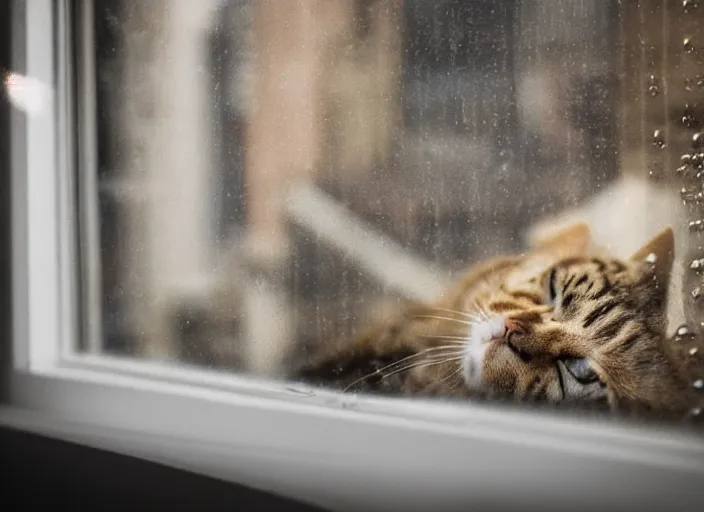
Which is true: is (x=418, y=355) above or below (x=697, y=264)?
below

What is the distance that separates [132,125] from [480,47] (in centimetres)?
49

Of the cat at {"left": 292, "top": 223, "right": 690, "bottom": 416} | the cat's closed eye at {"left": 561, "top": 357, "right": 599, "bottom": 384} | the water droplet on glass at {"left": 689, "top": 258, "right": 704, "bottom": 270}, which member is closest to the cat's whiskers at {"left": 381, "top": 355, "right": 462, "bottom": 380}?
the cat at {"left": 292, "top": 223, "right": 690, "bottom": 416}

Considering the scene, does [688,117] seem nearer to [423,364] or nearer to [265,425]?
[423,364]

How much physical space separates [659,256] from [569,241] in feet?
0.26

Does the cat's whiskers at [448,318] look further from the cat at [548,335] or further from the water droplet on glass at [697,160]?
the water droplet on glass at [697,160]

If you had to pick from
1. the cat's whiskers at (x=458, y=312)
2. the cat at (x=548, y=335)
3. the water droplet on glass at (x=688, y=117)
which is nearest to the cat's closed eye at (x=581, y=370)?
the cat at (x=548, y=335)

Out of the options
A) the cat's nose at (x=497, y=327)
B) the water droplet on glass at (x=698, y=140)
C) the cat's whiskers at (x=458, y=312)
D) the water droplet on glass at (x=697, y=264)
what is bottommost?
the cat's nose at (x=497, y=327)

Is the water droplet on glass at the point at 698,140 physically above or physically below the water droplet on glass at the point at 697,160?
above

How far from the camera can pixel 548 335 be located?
0.60 meters

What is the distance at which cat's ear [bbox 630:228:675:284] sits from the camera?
1.81 feet

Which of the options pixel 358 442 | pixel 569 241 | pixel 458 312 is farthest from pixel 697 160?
pixel 358 442

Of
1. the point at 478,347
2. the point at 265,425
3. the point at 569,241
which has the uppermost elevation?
the point at 569,241

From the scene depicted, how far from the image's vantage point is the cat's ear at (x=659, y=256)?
552 millimetres

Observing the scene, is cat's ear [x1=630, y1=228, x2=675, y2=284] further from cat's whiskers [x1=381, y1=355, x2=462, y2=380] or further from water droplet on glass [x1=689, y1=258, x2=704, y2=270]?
cat's whiskers [x1=381, y1=355, x2=462, y2=380]
